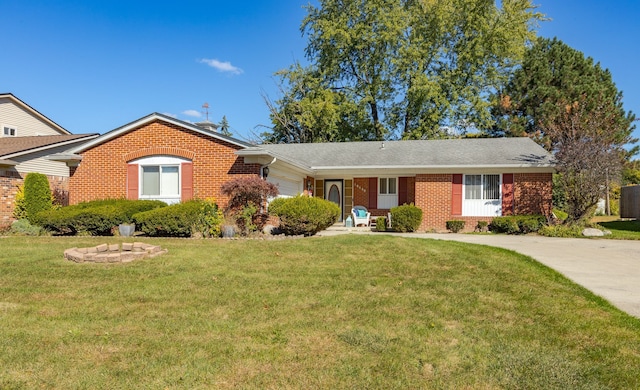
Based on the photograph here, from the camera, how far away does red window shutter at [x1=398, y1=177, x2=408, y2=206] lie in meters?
20.1

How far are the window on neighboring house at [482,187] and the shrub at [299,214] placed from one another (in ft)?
23.2

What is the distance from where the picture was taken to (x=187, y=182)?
14914mm

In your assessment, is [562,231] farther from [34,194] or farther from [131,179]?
[34,194]

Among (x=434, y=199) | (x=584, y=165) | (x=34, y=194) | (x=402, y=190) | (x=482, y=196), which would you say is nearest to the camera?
(x=34, y=194)

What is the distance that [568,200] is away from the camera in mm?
16875

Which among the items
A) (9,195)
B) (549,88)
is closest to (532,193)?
(549,88)

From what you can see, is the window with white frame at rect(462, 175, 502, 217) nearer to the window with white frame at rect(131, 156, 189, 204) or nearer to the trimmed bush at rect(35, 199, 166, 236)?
the window with white frame at rect(131, 156, 189, 204)

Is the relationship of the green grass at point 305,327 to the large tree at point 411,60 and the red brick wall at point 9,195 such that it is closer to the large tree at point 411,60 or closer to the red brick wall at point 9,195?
the red brick wall at point 9,195

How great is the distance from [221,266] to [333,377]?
198 inches

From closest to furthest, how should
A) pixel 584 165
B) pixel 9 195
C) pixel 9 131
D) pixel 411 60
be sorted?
pixel 584 165 → pixel 9 195 → pixel 9 131 → pixel 411 60

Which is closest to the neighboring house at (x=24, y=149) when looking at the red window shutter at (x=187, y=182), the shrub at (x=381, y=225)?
the red window shutter at (x=187, y=182)

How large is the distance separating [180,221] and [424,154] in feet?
37.1

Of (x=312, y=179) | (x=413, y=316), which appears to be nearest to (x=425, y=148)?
(x=312, y=179)

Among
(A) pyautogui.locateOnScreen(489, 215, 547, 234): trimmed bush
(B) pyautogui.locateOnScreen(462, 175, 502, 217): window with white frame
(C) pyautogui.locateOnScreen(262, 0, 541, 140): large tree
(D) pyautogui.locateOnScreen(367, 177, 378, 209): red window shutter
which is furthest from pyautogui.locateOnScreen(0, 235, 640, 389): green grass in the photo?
(C) pyautogui.locateOnScreen(262, 0, 541, 140): large tree
